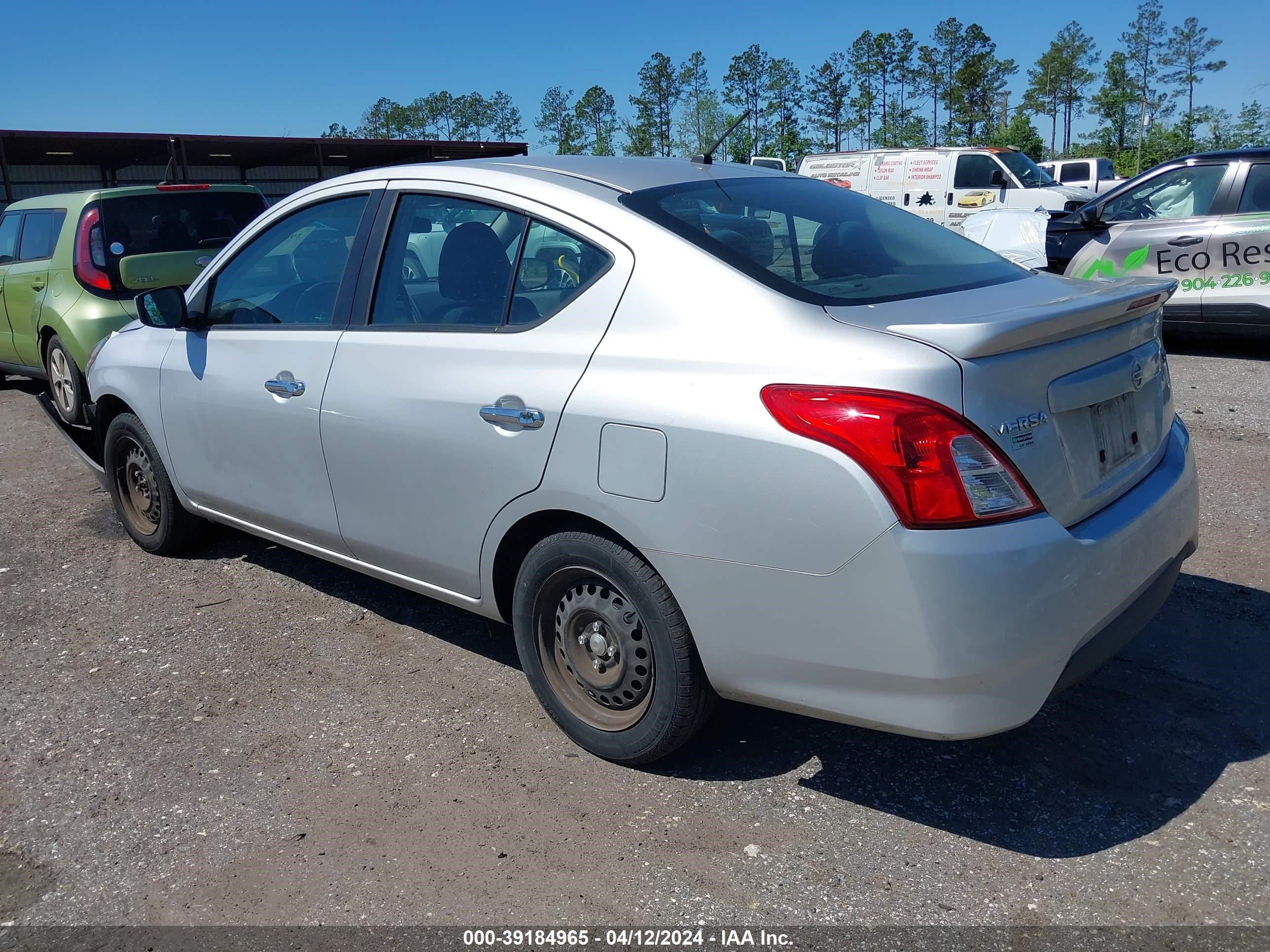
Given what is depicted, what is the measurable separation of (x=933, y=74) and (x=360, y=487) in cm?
6962

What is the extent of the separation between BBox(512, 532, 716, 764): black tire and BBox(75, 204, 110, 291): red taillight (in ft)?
19.4

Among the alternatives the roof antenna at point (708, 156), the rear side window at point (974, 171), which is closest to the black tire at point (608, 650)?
the roof antenna at point (708, 156)

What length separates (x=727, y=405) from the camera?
262 cm

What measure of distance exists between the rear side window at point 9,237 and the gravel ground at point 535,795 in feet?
18.9

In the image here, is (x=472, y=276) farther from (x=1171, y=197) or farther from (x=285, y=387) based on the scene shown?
(x=1171, y=197)

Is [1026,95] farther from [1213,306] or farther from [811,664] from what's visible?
[811,664]

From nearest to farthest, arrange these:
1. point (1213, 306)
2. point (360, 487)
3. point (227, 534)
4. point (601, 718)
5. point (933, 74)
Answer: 1. point (601, 718)
2. point (360, 487)
3. point (227, 534)
4. point (1213, 306)
5. point (933, 74)

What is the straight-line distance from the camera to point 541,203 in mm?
3246

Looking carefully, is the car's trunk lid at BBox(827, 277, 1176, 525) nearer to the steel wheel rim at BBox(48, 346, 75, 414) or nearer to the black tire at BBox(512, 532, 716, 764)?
the black tire at BBox(512, 532, 716, 764)

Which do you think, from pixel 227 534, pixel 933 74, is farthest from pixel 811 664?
pixel 933 74

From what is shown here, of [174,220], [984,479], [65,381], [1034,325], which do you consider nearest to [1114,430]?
[1034,325]

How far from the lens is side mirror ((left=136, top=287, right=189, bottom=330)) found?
4.42m

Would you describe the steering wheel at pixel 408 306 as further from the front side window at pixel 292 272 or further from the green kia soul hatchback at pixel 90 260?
the green kia soul hatchback at pixel 90 260

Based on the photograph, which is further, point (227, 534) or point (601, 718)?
point (227, 534)
